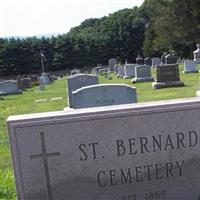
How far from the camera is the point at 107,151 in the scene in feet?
15.6

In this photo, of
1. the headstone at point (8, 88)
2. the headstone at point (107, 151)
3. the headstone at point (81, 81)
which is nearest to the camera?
the headstone at point (107, 151)

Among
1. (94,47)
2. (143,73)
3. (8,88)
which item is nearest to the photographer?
(143,73)


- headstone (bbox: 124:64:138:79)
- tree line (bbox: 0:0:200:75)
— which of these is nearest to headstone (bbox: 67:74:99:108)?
headstone (bbox: 124:64:138:79)

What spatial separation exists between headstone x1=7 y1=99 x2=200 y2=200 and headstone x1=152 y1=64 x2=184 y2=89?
16.2 meters

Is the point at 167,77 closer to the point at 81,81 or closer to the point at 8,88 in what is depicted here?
the point at 81,81

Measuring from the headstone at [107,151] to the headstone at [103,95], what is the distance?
3.60m

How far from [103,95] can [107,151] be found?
3.74 metres

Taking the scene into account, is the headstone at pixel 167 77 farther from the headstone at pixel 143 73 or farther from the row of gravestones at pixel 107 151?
the row of gravestones at pixel 107 151

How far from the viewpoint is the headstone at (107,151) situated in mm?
4680

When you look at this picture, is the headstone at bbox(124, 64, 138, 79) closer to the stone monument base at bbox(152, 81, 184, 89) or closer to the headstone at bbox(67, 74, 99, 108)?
the stone monument base at bbox(152, 81, 184, 89)

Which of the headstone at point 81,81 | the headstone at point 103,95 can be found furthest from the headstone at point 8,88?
the headstone at point 103,95

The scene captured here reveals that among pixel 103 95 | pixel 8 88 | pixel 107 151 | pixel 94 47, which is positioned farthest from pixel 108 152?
pixel 94 47

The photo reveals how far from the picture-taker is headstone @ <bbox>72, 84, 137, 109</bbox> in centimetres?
846

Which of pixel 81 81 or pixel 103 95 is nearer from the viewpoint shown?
pixel 103 95
